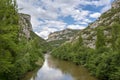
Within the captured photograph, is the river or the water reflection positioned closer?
the river

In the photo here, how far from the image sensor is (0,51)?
89.9 ft

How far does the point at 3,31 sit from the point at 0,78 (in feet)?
29.9

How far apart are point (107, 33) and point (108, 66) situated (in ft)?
262

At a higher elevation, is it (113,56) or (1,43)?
(1,43)

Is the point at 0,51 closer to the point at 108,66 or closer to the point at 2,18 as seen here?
the point at 2,18

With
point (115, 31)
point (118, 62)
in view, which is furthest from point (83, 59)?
point (118, 62)

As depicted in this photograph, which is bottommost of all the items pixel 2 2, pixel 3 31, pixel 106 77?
pixel 106 77

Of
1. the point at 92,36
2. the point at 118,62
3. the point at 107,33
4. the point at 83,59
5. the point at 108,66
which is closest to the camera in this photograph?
the point at 118,62

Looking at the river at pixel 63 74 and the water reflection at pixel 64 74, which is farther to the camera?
the water reflection at pixel 64 74

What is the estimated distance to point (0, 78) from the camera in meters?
33.2

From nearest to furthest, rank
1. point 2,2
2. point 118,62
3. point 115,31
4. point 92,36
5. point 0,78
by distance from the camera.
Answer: point 2,2 → point 0,78 → point 118,62 → point 115,31 → point 92,36

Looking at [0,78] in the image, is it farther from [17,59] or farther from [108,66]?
[108,66]

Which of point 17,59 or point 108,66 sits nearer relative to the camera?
point 17,59

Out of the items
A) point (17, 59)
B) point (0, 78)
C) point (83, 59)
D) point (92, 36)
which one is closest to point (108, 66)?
point (17, 59)
